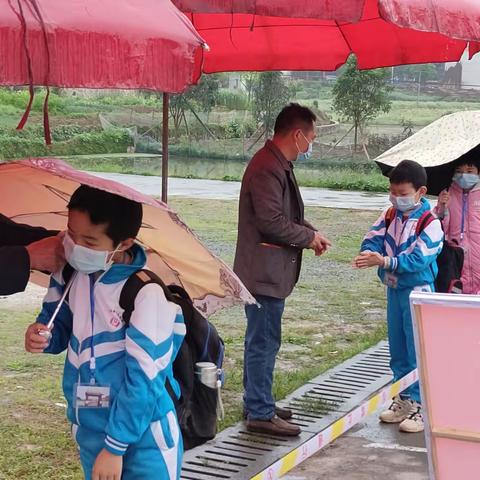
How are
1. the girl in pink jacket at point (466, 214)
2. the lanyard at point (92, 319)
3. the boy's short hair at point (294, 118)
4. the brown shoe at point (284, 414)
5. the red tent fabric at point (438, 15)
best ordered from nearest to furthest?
the lanyard at point (92, 319) → the red tent fabric at point (438, 15) → the boy's short hair at point (294, 118) → the brown shoe at point (284, 414) → the girl in pink jacket at point (466, 214)

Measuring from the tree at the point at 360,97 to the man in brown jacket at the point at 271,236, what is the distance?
1813 centimetres

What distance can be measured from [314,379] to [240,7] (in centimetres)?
405

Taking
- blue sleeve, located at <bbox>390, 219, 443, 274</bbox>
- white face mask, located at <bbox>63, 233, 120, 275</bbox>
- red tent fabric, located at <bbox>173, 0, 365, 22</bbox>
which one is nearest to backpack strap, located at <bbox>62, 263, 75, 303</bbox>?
white face mask, located at <bbox>63, 233, 120, 275</bbox>

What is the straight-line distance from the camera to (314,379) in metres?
7.24

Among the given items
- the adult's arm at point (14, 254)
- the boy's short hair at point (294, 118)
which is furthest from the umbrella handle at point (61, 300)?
the boy's short hair at point (294, 118)

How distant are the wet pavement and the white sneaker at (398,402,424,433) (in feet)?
41.6

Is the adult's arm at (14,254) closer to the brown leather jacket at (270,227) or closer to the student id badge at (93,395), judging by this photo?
the student id badge at (93,395)

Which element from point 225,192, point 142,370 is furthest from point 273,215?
point 225,192

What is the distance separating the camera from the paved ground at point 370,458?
5.47 metres

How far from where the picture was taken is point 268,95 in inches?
999

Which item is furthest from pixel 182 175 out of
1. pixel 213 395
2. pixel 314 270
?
pixel 213 395

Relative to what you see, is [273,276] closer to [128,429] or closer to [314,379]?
[314,379]

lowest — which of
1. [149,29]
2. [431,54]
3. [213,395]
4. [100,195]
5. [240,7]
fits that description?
[213,395]

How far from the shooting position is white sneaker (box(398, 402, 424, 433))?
6.10 m
